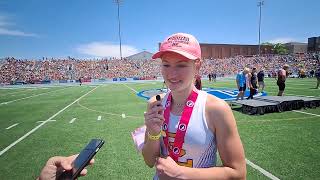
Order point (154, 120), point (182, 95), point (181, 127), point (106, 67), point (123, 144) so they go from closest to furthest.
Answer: point (154, 120), point (181, 127), point (182, 95), point (123, 144), point (106, 67)

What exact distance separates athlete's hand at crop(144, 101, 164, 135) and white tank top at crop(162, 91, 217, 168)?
9.3 inches

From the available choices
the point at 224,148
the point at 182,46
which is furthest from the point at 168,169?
the point at 182,46

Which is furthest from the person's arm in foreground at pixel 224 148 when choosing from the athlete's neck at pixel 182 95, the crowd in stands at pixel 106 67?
the crowd in stands at pixel 106 67

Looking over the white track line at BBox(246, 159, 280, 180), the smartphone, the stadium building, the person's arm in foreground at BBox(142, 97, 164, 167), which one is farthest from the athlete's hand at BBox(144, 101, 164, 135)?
the stadium building

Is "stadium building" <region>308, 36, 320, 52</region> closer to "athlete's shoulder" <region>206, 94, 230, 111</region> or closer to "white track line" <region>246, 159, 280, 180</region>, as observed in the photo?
"white track line" <region>246, 159, 280, 180</region>

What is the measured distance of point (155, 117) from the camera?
2.05 meters

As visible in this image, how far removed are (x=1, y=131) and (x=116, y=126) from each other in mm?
4911

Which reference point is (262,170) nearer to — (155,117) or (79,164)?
(155,117)

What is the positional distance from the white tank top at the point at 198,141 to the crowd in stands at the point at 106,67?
59404mm

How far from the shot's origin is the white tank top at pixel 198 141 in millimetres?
2117

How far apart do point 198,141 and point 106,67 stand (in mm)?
71545

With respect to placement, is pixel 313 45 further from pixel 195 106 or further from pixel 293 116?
pixel 195 106

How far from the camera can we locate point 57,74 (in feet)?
217

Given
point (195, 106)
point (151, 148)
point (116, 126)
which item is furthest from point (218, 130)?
point (116, 126)
